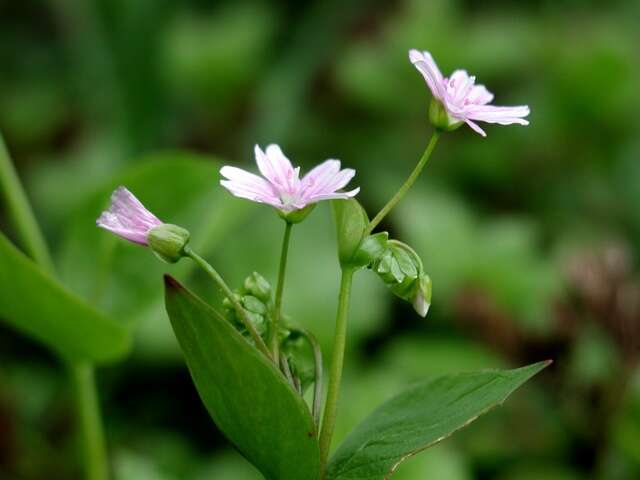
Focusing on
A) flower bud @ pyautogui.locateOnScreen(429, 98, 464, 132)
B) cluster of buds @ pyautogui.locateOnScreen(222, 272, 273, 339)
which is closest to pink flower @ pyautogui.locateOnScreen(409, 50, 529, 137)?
flower bud @ pyautogui.locateOnScreen(429, 98, 464, 132)

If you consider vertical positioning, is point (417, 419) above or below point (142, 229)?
below

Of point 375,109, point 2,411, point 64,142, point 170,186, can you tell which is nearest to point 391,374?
point 170,186

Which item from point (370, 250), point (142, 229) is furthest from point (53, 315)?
point (370, 250)

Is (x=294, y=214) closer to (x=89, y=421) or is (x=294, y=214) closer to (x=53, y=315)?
(x=53, y=315)

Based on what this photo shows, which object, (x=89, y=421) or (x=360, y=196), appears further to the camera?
(x=360, y=196)

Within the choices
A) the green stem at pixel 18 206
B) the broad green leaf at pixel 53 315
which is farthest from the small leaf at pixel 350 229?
the green stem at pixel 18 206
